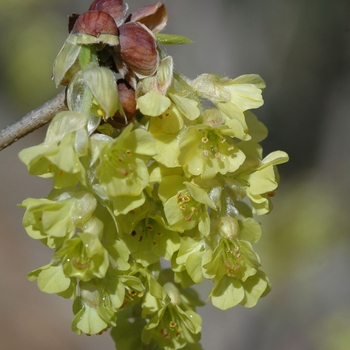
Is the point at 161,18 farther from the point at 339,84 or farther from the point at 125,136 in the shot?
the point at 339,84

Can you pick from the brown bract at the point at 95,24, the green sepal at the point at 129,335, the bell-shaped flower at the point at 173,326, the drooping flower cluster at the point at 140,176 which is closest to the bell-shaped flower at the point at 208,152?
the drooping flower cluster at the point at 140,176

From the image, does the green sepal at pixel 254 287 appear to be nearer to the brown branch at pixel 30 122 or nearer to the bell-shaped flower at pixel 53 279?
the bell-shaped flower at pixel 53 279

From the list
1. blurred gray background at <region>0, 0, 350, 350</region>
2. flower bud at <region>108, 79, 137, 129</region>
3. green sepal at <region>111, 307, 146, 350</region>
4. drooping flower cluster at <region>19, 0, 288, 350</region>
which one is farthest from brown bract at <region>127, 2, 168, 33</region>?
blurred gray background at <region>0, 0, 350, 350</region>

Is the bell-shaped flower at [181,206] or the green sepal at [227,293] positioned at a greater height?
the bell-shaped flower at [181,206]

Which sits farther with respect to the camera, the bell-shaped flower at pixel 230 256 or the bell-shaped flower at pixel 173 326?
the bell-shaped flower at pixel 173 326

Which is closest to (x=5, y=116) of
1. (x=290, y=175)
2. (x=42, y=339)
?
(x=42, y=339)

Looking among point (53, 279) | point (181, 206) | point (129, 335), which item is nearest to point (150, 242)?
point (181, 206)

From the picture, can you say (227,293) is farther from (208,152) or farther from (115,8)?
(115,8)
